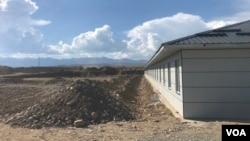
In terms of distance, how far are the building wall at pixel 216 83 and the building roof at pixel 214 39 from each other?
432mm

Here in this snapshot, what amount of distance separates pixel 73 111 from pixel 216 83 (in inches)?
213

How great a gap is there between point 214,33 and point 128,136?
21.0 feet

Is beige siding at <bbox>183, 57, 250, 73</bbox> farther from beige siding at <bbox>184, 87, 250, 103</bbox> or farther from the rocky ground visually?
the rocky ground

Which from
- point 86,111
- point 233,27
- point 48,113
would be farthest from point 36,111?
point 233,27

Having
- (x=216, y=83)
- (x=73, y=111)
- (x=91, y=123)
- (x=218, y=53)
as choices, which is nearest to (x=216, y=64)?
(x=218, y=53)

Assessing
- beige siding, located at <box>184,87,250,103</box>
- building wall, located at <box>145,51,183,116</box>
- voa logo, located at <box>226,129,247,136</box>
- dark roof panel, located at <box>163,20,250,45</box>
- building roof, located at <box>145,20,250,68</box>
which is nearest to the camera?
voa logo, located at <box>226,129,247,136</box>

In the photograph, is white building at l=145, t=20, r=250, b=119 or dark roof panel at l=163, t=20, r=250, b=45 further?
white building at l=145, t=20, r=250, b=119

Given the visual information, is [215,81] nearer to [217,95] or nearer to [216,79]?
[216,79]

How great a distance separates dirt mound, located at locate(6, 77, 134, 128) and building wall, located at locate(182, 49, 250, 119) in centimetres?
262

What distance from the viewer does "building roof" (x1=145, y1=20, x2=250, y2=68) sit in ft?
40.5

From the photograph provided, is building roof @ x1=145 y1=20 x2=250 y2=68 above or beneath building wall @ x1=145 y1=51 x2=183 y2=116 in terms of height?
above

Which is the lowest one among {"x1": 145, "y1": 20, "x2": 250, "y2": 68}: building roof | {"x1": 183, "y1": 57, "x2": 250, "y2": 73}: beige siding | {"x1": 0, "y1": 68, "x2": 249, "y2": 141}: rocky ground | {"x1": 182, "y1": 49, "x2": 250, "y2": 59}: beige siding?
{"x1": 0, "y1": 68, "x2": 249, "y2": 141}: rocky ground

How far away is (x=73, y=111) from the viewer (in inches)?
558

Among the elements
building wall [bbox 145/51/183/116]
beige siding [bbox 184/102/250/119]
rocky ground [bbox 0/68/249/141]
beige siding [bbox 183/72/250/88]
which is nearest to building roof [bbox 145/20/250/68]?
building wall [bbox 145/51/183/116]
